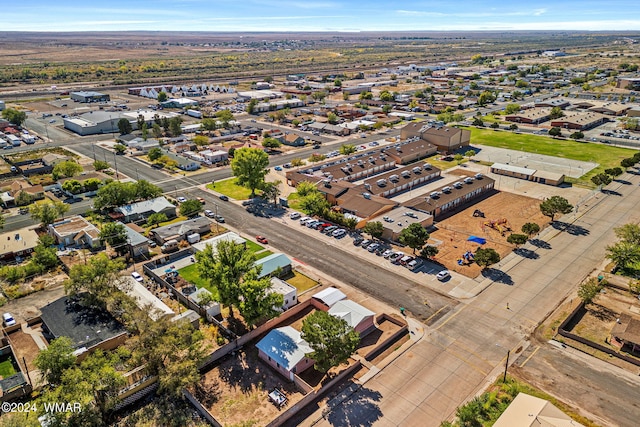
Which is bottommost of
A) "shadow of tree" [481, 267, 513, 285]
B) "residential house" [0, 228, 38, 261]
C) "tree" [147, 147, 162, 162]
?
"shadow of tree" [481, 267, 513, 285]

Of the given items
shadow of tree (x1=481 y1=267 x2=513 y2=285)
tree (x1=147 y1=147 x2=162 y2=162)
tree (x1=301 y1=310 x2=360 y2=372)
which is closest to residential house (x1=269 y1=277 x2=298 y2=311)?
tree (x1=301 y1=310 x2=360 y2=372)

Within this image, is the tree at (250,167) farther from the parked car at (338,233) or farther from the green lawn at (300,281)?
the green lawn at (300,281)

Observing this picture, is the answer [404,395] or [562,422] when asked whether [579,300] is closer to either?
[562,422]

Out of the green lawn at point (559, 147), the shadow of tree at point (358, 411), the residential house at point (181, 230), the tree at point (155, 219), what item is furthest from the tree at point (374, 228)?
the green lawn at point (559, 147)

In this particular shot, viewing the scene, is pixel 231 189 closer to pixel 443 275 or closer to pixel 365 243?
pixel 365 243

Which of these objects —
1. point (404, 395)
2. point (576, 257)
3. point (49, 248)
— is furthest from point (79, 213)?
point (576, 257)

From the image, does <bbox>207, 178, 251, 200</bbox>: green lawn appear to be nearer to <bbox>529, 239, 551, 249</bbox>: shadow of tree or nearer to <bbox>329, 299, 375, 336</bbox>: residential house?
<bbox>329, 299, 375, 336</bbox>: residential house
